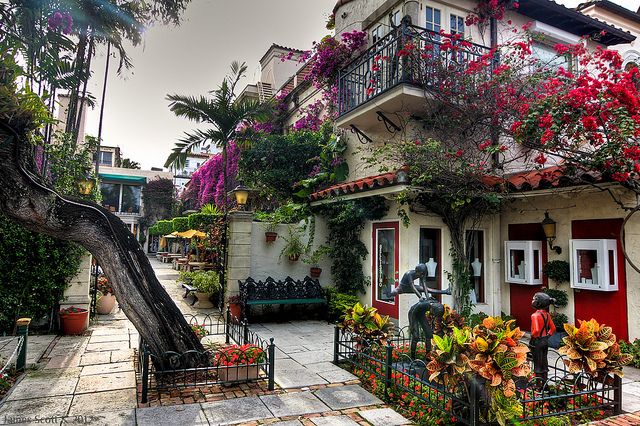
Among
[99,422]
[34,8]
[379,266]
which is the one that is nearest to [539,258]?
[379,266]

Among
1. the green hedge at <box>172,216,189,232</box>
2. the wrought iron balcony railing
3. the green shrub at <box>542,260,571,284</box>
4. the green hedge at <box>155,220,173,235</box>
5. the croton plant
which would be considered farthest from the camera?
the green hedge at <box>155,220,173,235</box>

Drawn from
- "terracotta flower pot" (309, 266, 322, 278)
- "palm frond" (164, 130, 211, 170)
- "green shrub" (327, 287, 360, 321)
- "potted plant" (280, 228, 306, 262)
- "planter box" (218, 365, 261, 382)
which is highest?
"palm frond" (164, 130, 211, 170)

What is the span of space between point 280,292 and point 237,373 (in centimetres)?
438

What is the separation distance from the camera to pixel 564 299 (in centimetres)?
805

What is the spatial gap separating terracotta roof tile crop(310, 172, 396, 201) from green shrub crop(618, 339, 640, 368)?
15.8ft

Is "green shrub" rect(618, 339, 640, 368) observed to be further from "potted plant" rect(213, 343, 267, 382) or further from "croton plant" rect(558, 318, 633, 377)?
"potted plant" rect(213, 343, 267, 382)

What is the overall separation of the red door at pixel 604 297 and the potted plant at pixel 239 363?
20.6 feet

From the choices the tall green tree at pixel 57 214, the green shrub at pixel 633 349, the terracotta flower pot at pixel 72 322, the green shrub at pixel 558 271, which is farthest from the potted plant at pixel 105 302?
the green shrub at pixel 633 349

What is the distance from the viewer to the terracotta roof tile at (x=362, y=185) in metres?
8.14

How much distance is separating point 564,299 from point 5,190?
9.40 metres

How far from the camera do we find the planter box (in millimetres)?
5266

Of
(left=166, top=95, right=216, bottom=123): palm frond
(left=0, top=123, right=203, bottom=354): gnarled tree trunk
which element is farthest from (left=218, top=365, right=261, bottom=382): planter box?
(left=166, top=95, right=216, bottom=123): palm frond

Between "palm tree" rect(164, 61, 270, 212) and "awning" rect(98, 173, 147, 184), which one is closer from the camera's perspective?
"palm tree" rect(164, 61, 270, 212)

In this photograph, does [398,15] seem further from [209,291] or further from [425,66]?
[209,291]
